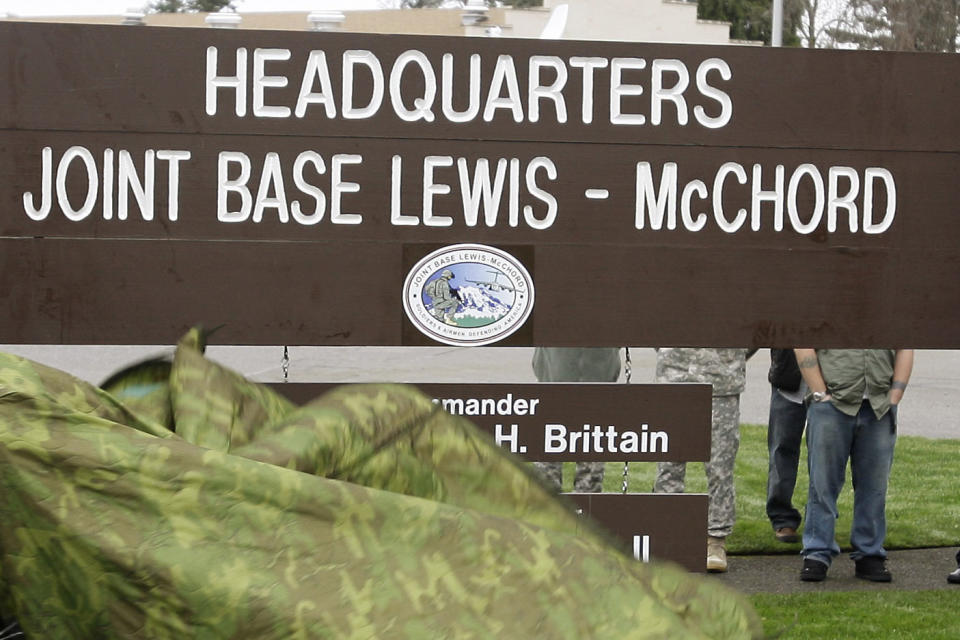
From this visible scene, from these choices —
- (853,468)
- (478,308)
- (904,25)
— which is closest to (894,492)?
(853,468)

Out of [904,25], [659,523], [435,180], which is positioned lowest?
[659,523]

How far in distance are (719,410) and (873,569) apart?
1.06 metres

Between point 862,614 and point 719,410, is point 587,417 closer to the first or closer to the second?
point 862,614

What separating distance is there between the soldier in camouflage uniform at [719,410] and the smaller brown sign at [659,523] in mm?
1491

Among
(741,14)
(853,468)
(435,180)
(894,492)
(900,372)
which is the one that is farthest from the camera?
(741,14)

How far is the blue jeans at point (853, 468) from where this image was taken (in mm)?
6285

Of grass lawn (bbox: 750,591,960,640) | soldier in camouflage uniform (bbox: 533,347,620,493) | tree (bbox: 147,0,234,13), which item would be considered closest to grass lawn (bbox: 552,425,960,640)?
grass lawn (bbox: 750,591,960,640)

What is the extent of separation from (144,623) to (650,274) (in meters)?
3.14

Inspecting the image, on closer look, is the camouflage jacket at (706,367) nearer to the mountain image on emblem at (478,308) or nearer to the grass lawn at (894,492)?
the grass lawn at (894,492)

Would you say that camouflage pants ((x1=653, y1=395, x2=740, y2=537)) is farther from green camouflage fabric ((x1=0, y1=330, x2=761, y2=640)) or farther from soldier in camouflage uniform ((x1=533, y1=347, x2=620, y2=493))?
green camouflage fabric ((x1=0, y1=330, x2=761, y2=640))

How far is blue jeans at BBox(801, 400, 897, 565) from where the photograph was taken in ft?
20.6

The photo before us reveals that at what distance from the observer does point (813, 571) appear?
624cm

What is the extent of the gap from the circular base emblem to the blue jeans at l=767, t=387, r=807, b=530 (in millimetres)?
3094

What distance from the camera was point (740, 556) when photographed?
6.76m
